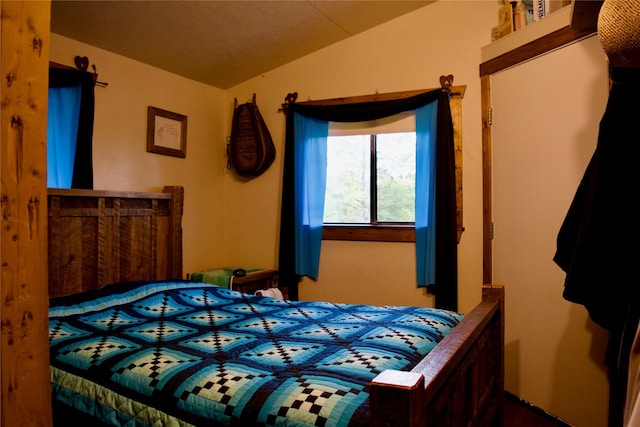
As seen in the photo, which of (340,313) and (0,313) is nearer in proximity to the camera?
(0,313)

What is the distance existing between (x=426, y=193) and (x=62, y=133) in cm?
238

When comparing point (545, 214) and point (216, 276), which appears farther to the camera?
point (216, 276)

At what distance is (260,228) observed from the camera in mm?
3836

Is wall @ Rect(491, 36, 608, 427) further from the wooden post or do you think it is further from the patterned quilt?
the wooden post

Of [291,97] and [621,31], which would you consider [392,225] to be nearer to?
[291,97]

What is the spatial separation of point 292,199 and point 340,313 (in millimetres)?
1530

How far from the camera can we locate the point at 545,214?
94.1 inches

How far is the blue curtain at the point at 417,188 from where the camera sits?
10.0 feet

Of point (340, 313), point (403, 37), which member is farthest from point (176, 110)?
point (340, 313)

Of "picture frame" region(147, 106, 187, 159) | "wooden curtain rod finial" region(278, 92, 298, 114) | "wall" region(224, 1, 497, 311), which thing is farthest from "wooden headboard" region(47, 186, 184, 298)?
"wooden curtain rod finial" region(278, 92, 298, 114)

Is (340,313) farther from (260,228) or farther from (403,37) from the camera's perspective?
(403,37)

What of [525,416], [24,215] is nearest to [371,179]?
[525,416]

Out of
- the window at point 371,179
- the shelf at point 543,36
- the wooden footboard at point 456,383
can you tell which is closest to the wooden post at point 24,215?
the wooden footboard at point 456,383

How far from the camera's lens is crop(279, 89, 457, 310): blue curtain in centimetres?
306
